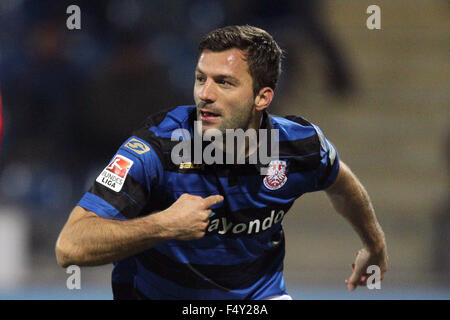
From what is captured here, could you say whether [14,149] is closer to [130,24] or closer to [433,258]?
[130,24]

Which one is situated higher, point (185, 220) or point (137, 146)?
point (137, 146)

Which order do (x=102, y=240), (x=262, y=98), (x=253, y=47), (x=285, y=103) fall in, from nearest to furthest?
(x=102, y=240) < (x=253, y=47) < (x=262, y=98) < (x=285, y=103)

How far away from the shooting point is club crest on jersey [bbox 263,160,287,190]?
3.26m

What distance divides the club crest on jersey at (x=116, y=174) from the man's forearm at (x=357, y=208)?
4.21 ft

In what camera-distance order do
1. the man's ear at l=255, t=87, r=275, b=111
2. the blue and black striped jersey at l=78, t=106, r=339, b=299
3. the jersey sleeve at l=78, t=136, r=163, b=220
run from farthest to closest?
the man's ear at l=255, t=87, r=275, b=111, the blue and black striped jersey at l=78, t=106, r=339, b=299, the jersey sleeve at l=78, t=136, r=163, b=220

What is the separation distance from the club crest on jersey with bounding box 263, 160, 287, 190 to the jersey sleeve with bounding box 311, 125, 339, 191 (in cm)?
24

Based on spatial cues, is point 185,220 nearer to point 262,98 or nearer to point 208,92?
point 208,92

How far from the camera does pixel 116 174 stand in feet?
9.39

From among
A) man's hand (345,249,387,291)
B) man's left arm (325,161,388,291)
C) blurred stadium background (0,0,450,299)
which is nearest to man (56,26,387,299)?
man's left arm (325,161,388,291)

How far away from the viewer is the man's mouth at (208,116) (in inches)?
121

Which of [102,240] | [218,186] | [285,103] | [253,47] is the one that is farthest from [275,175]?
[285,103]

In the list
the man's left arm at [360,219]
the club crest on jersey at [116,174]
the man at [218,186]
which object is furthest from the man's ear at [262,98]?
the club crest on jersey at [116,174]

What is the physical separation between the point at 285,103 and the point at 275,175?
417cm

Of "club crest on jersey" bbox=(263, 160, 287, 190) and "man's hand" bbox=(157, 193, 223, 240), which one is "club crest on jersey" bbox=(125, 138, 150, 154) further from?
"club crest on jersey" bbox=(263, 160, 287, 190)
